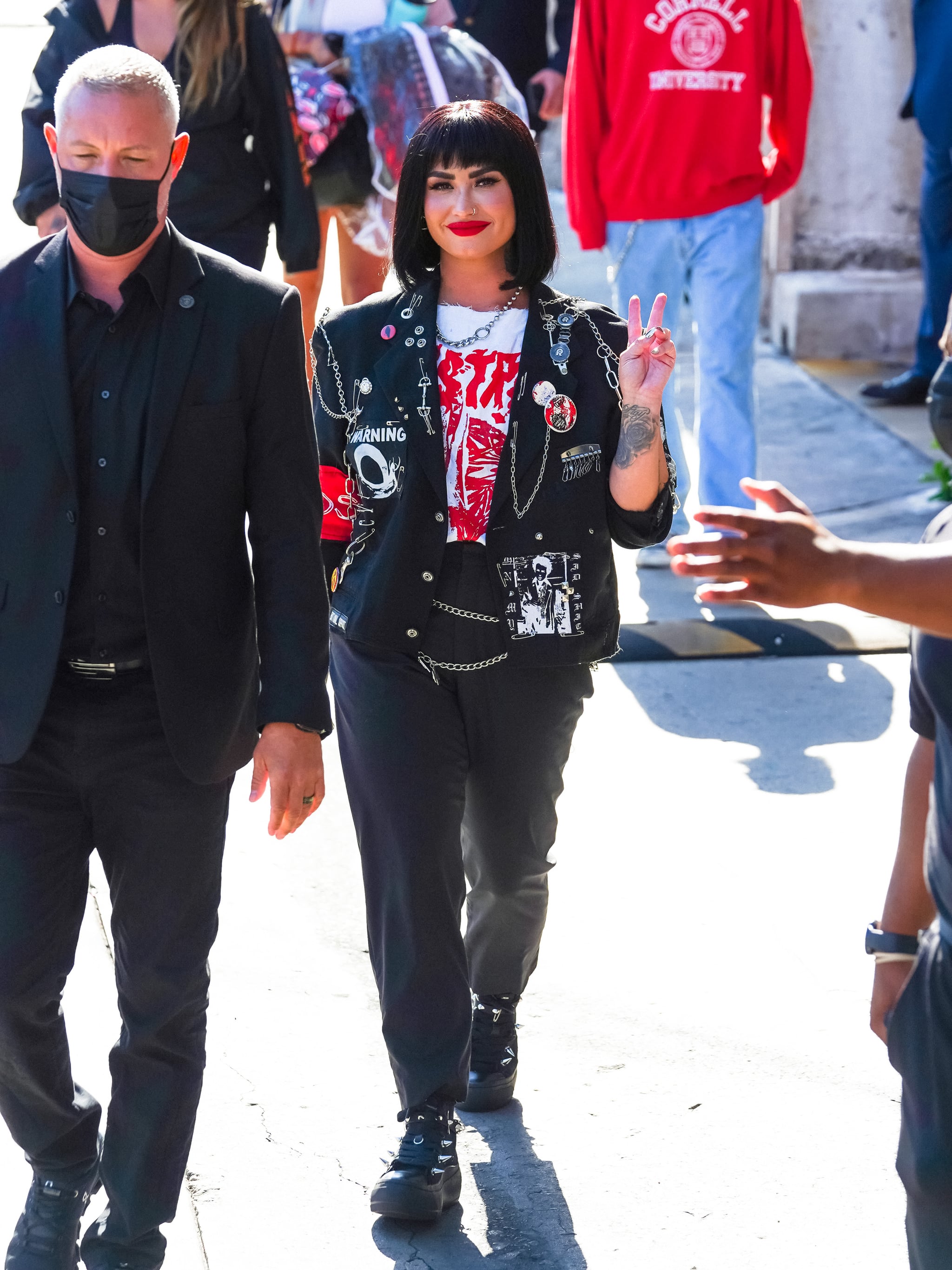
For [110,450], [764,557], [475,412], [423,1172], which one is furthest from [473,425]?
[764,557]

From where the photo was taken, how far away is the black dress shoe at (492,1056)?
372cm

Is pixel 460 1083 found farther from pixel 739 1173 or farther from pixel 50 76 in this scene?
pixel 50 76

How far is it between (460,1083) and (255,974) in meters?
0.88

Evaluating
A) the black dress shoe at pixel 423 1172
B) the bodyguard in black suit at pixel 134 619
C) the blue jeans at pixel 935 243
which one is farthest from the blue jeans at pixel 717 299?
the bodyguard in black suit at pixel 134 619

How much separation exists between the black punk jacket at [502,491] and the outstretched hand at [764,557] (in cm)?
150

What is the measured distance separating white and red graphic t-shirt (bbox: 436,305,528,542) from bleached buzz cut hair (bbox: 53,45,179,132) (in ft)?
2.65

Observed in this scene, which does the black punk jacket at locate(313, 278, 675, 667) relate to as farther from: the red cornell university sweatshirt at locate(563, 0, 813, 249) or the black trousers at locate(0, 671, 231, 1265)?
the red cornell university sweatshirt at locate(563, 0, 813, 249)

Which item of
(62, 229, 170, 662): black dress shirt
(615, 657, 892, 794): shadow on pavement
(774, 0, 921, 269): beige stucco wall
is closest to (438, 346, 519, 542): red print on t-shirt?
(62, 229, 170, 662): black dress shirt

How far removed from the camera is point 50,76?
5.36 m

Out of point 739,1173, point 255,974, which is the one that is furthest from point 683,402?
point 739,1173

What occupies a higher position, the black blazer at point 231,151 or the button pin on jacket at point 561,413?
the black blazer at point 231,151

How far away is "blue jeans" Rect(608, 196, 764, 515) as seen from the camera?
6.50 metres

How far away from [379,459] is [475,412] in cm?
21

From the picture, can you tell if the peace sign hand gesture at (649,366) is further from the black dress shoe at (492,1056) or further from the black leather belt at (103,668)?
the black dress shoe at (492,1056)
